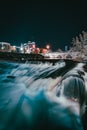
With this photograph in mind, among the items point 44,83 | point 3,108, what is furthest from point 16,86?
point 3,108

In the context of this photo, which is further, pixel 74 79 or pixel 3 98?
pixel 3 98

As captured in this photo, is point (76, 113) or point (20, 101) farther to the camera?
point (20, 101)

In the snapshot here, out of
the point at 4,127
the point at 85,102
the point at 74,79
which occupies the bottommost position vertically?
the point at 4,127

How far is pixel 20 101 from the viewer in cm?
1165

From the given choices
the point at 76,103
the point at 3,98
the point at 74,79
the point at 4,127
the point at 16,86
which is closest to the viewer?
the point at 4,127

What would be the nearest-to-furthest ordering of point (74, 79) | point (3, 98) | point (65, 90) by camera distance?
1. point (65, 90)
2. point (74, 79)
3. point (3, 98)

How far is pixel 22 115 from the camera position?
979cm

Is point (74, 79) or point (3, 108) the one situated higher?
point (74, 79)

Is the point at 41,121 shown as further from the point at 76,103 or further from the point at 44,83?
the point at 44,83

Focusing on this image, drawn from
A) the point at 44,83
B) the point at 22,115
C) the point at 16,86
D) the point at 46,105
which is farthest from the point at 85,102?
the point at 16,86

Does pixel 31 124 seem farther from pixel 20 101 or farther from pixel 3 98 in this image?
pixel 3 98

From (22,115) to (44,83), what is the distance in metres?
3.76

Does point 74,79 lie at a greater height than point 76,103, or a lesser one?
greater

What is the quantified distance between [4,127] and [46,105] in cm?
243
